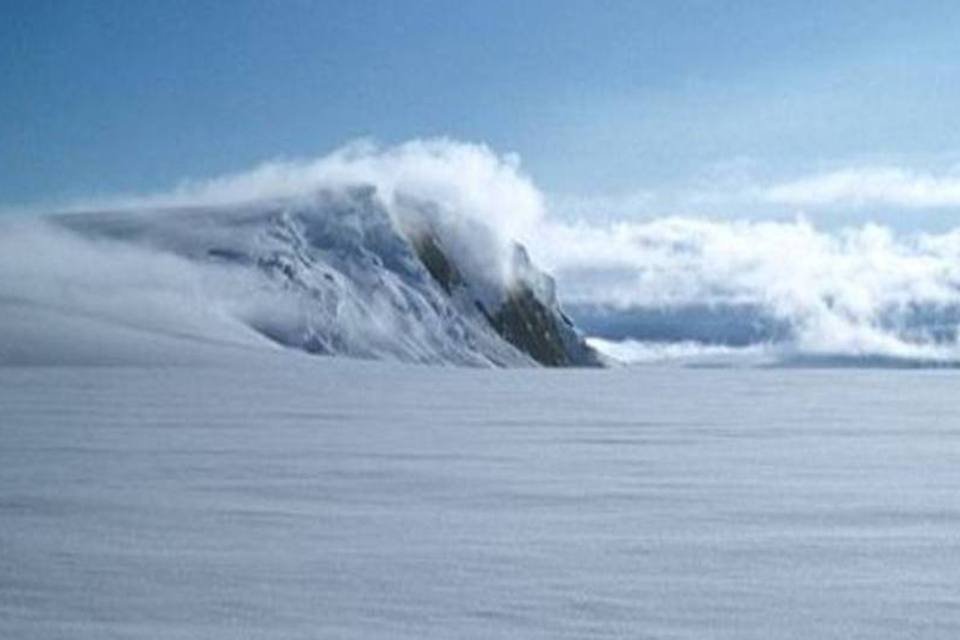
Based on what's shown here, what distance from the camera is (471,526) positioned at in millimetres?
6637

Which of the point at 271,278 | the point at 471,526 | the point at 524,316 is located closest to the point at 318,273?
the point at 271,278

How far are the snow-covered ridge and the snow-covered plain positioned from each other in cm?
3792

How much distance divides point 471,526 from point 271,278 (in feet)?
244

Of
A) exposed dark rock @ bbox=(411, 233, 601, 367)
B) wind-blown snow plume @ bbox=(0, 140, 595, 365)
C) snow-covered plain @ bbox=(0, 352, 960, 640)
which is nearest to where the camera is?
snow-covered plain @ bbox=(0, 352, 960, 640)

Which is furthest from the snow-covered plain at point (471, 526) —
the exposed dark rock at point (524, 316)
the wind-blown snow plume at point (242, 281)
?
the exposed dark rock at point (524, 316)

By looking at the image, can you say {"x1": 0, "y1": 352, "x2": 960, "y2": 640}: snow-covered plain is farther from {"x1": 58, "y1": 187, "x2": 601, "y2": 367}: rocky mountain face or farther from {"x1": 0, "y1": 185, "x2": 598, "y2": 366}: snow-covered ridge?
{"x1": 58, "y1": 187, "x2": 601, "y2": 367}: rocky mountain face

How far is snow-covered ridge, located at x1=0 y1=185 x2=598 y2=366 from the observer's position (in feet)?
204

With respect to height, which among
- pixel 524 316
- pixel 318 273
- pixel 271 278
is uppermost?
pixel 524 316

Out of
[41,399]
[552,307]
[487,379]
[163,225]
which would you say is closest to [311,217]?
[163,225]

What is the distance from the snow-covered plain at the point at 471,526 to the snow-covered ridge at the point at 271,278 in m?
37.9

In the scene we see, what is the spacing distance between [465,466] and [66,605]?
5037mm

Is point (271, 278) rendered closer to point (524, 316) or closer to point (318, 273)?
point (318, 273)

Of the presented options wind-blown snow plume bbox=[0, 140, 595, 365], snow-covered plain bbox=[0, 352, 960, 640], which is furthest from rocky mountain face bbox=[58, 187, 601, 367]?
snow-covered plain bbox=[0, 352, 960, 640]

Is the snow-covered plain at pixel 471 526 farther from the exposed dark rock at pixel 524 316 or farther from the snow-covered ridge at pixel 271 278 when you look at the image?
the exposed dark rock at pixel 524 316
